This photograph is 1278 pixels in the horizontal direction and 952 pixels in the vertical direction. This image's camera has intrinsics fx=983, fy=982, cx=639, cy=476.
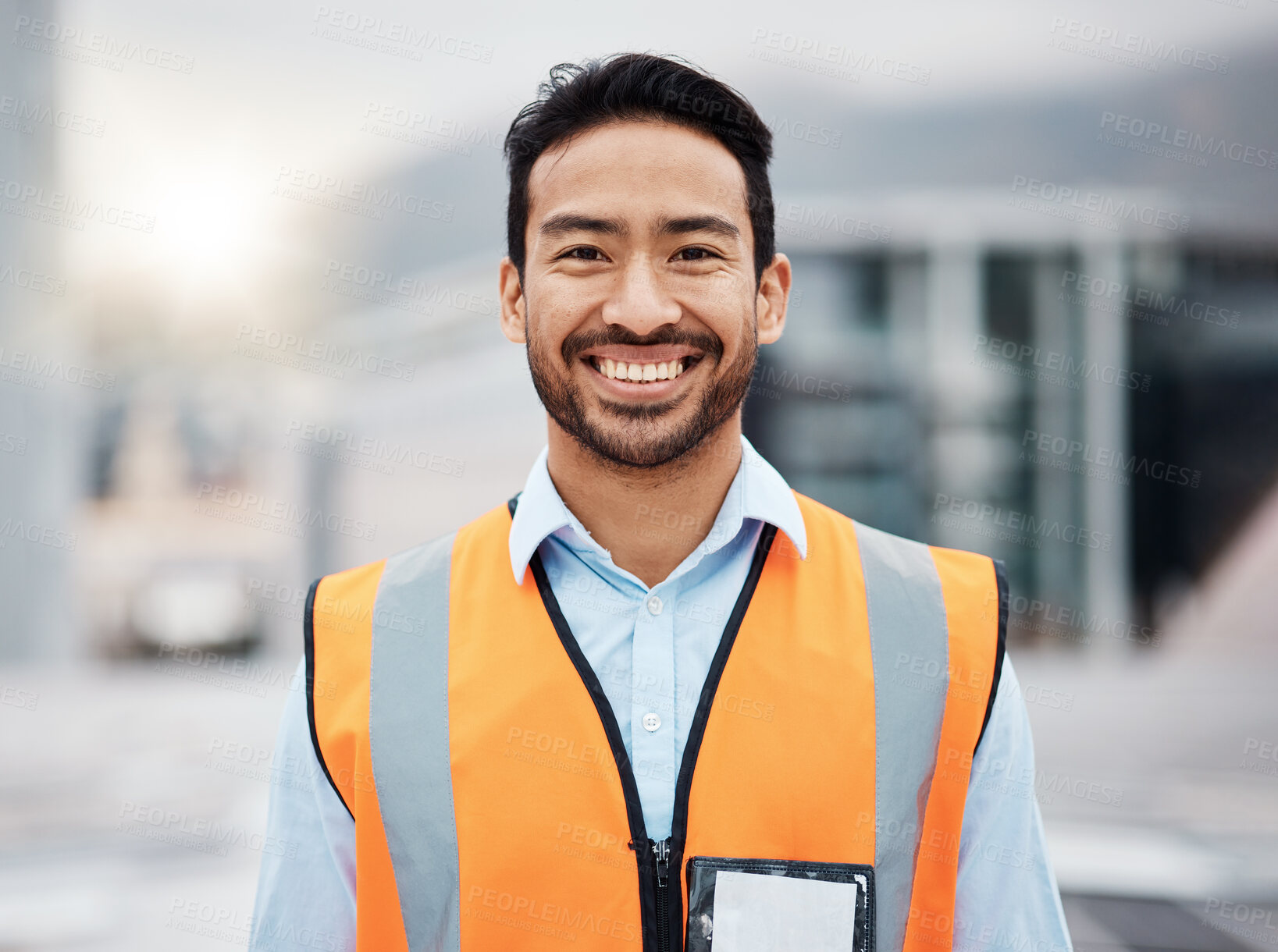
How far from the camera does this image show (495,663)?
→ 1312mm

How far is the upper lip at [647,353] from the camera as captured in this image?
1.33m

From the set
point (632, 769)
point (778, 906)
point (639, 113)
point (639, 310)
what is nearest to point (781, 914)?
point (778, 906)

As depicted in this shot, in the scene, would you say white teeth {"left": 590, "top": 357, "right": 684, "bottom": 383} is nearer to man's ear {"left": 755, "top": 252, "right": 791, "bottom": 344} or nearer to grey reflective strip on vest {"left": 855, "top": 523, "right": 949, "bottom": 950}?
man's ear {"left": 755, "top": 252, "right": 791, "bottom": 344}

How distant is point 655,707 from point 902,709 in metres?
0.32

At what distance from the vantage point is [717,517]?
1422 millimetres

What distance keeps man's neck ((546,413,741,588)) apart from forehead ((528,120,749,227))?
32cm

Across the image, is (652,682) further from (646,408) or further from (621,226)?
(621,226)

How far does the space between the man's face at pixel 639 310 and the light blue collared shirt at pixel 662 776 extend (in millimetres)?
177

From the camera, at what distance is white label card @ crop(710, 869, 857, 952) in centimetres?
120

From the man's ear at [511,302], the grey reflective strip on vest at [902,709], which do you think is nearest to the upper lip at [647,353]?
the man's ear at [511,302]

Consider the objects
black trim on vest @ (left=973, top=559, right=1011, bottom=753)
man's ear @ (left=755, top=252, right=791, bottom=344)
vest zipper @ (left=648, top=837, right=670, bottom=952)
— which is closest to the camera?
vest zipper @ (left=648, top=837, right=670, bottom=952)

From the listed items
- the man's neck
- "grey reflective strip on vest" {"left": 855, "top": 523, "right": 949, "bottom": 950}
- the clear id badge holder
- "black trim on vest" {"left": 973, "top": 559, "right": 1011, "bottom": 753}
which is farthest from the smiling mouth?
the clear id badge holder

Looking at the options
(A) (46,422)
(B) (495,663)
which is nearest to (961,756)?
(B) (495,663)

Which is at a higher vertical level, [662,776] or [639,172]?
[639,172]
